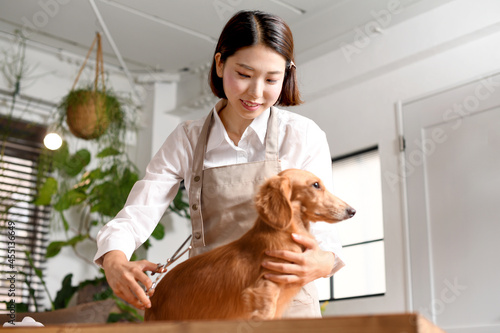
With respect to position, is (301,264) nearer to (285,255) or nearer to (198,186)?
(285,255)

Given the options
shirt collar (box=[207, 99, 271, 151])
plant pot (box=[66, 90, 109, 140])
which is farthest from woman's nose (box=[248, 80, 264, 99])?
plant pot (box=[66, 90, 109, 140])

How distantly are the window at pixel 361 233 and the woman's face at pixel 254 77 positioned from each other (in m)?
2.50

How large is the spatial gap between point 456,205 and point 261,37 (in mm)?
2310

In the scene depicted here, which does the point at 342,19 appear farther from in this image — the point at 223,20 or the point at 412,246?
the point at 412,246

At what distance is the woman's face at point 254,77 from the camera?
121 cm

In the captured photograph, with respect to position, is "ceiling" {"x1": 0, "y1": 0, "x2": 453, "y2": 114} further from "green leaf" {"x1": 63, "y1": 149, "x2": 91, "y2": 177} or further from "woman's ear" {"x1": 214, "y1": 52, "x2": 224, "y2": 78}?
"woman's ear" {"x1": 214, "y1": 52, "x2": 224, "y2": 78}

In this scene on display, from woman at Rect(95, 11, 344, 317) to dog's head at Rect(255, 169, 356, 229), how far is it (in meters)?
0.06

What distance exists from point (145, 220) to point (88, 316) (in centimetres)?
196

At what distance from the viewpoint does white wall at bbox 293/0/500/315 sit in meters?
3.30

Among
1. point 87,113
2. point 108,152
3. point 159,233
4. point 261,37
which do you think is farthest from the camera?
point 159,233

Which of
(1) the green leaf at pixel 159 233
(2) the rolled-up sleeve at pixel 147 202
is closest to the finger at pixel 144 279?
(2) the rolled-up sleeve at pixel 147 202

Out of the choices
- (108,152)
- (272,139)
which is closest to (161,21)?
(108,152)

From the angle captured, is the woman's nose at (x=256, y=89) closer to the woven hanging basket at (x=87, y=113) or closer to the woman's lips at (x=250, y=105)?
the woman's lips at (x=250, y=105)

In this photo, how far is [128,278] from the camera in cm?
→ 109
